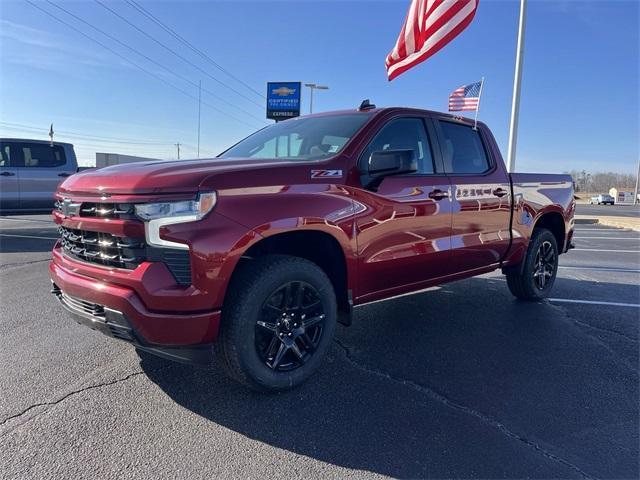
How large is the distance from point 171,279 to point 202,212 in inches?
16.0

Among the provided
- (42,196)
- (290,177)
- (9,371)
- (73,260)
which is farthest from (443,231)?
(42,196)

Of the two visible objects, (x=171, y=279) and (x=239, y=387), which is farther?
(x=239, y=387)

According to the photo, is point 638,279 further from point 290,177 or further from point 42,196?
point 42,196

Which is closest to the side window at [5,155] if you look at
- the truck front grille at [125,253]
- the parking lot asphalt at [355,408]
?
the parking lot asphalt at [355,408]

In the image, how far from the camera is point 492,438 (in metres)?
2.52

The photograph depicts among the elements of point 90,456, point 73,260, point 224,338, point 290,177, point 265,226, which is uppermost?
point 290,177

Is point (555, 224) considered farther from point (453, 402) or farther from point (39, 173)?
point (39, 173)

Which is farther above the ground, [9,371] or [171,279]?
[171,279]

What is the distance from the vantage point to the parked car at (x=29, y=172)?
9641mm

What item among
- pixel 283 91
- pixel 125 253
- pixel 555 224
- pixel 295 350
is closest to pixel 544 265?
pixel 555 224

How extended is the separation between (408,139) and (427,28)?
17.8 ft

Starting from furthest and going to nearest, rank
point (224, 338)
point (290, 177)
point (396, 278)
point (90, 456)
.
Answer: point (396, 278), point (290, 177), point (224, 338), point (90, 456)

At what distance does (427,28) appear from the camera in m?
8.27

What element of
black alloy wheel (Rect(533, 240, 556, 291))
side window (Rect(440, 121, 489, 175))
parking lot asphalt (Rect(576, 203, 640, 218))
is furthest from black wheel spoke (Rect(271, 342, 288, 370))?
parking lot asphalt (Rect(576, 203, 640, 218))
